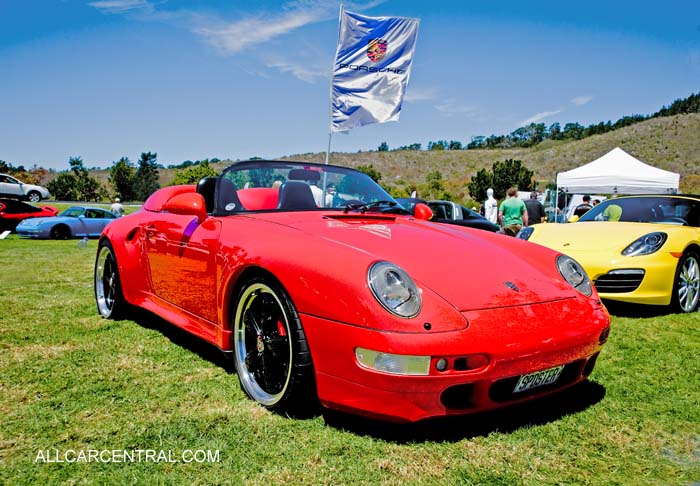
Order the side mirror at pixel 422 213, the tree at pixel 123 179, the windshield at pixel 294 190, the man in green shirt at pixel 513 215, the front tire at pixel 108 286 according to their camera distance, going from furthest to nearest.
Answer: the tree at pixel 123 179, the man in green shirt at pixel 513 215, the front tire at pixel 108 286, the side mirror at pixel 422 213, the windshield at pixel 294 190

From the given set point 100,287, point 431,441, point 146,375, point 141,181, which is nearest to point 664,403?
point 431,441

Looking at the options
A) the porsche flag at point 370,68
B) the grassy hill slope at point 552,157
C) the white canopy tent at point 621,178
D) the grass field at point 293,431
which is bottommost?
the grass field at point 293,431

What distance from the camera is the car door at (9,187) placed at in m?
25.8

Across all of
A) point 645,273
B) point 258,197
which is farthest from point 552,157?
point 258,197

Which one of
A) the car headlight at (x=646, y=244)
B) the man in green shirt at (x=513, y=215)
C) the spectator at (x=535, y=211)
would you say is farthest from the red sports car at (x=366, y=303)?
the spectator at (x=535, y=211)

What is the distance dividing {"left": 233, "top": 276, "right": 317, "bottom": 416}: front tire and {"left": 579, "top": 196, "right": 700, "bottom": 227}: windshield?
4834mm

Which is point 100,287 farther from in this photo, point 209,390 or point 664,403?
point 664,403

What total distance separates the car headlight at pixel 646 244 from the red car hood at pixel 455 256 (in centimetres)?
233

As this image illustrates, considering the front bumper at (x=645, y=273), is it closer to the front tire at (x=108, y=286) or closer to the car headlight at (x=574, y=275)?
the car headlight at (x=574, y=275)

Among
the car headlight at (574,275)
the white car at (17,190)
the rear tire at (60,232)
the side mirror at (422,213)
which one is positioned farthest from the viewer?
the white car at (17,190)

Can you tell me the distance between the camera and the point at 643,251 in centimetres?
478

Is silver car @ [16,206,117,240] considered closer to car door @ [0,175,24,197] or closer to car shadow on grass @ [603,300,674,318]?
car door @ [0,175,24,197]

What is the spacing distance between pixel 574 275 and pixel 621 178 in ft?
42.1

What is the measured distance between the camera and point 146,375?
2996 mm
